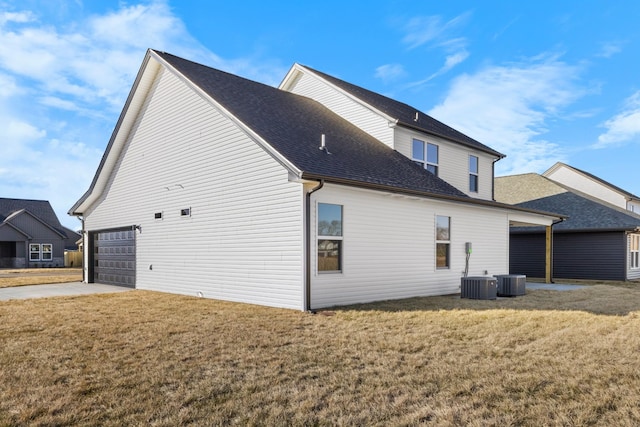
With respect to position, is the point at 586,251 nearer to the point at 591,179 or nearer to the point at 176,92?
the point at 591,179

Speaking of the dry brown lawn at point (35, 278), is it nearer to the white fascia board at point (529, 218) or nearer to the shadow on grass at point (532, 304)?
the shadow on grass at point (532, 304)

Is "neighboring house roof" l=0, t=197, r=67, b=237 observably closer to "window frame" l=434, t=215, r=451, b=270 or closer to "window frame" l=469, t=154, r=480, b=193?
"window frame" l=469, t=154, r=480, b=193

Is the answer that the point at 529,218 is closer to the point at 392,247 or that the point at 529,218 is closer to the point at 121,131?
the point at 392,247

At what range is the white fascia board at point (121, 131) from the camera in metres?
13.8

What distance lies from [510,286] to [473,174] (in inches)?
227

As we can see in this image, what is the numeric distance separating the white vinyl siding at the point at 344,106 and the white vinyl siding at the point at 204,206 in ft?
18.6

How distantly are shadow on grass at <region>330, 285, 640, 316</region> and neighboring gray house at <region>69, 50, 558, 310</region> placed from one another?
2.09ft

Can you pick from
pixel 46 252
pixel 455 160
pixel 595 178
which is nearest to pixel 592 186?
pixel 595 178

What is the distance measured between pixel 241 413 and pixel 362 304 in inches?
259

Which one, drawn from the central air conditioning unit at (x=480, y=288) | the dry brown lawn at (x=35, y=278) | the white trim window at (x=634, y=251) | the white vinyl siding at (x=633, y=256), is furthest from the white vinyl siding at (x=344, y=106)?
the white trim window at (x=634, y=251)

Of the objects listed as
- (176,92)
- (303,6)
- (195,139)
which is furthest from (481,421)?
(303,6)

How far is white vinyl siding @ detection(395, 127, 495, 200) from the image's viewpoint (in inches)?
575

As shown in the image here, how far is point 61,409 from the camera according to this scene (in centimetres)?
378

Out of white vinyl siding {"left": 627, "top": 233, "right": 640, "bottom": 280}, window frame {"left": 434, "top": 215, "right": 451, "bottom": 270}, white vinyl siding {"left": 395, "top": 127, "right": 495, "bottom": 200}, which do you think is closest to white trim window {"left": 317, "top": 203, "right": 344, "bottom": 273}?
window frame {"left": 434, "top": 215, "right": 451, "bottom": 270}
